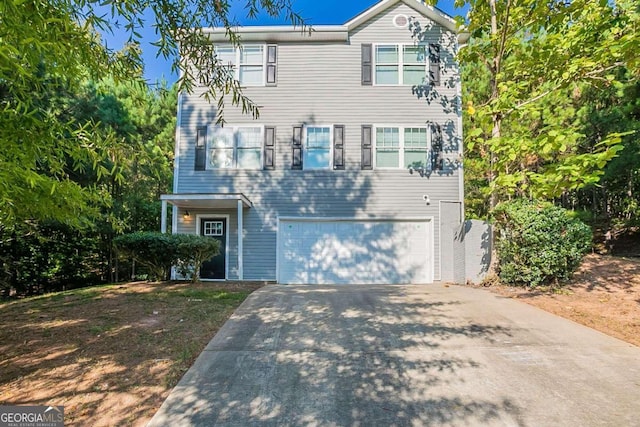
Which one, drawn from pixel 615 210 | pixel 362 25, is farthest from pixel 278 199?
pixel 615 210

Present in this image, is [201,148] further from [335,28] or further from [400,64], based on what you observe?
[400,64]

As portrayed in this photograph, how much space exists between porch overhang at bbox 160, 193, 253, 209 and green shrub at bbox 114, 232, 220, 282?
1203 millimetres

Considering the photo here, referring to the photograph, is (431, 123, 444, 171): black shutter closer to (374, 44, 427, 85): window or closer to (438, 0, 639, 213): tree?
(438, 0, 639, 213): tree

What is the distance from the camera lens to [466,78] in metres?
13.1

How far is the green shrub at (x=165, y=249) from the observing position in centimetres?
794

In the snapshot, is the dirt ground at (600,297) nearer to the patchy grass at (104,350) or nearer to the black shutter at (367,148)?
the black shutter at (367,148)

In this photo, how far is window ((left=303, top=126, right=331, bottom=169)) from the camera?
1029 centimetres

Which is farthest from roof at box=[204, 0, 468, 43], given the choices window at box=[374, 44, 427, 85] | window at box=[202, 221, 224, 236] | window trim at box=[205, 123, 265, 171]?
window at box=[202, 221, 224, 236]

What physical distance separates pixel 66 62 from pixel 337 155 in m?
8.15

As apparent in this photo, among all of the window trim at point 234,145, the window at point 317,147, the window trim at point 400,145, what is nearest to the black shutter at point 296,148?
the window at point 317,147

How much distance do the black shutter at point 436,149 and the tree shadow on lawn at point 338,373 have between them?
5.46 m

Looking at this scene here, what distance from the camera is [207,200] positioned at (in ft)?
30.8

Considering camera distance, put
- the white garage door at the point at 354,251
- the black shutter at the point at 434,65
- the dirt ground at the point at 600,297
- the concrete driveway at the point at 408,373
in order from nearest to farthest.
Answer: the concrete driveway at the point at 408,373
the dirt ground at the point at 600,297
the white garage door at the point at 354,251
the black shutter at the point at 434,65

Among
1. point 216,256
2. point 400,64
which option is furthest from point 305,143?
point 216,256
